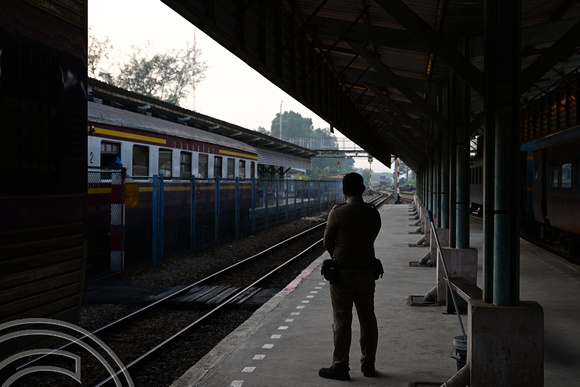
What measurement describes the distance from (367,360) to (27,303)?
3147mm

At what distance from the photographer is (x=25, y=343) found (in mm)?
4297

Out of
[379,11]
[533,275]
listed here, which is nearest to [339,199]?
[533,275]

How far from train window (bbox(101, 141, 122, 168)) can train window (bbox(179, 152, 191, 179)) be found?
3.70 m

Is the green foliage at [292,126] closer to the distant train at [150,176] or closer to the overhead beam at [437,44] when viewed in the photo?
the distant train at [150,176]

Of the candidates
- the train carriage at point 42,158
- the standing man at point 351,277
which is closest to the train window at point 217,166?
the standing man at point 351,277

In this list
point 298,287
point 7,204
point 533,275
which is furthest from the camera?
point 533,275

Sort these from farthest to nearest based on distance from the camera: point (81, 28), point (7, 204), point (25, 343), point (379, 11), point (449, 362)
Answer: point (379, 11) → point (449, 362) → point (81, 28) → point (25, 343) → point (7, 204)

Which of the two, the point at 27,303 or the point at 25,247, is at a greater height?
the point at 25,247

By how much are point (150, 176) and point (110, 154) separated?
103 cm

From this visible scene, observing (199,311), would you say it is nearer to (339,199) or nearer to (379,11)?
(379,11)

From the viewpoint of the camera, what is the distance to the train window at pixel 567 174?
14.2 metres

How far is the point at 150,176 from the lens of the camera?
14.0 metres

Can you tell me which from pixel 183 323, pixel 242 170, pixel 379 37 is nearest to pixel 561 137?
pixel 379 37

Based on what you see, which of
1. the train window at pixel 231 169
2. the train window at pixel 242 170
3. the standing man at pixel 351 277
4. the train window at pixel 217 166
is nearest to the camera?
the standing man at pixel 351 277
